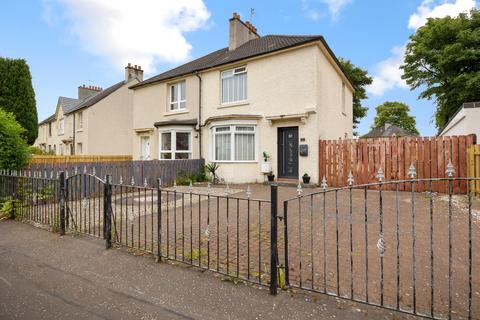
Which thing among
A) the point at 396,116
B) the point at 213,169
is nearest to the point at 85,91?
the point at 213,169

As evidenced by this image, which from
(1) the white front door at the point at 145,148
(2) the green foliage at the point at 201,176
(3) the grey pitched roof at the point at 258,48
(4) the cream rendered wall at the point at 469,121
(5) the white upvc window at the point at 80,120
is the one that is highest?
(3) the grey pitched roof at the point at 258,48

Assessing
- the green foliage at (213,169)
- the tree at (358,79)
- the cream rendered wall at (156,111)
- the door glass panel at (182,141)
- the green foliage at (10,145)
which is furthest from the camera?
the tree at (358,79)

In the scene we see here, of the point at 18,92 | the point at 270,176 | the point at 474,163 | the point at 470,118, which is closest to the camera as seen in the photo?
the point at 474,163

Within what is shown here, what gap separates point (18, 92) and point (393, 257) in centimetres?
2123

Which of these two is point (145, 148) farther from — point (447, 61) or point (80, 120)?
point (447, 61)

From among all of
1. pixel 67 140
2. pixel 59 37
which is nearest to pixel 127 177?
pixel 59 37

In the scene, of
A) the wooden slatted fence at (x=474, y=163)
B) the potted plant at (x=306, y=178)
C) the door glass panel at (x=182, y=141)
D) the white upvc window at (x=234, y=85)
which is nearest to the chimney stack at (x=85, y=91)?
the door glass panel at (x=182, y=141)

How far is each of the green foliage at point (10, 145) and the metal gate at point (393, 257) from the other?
755 centimetres

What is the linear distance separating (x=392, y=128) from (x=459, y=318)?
145 ft

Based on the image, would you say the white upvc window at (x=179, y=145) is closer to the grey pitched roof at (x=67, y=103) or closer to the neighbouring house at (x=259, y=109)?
the neighbouring house at (x=259, y=109)

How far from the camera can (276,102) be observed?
41.6 feet

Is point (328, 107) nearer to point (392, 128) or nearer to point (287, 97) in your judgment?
point (287, 97)

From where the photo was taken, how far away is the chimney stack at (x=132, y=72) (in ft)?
80.9

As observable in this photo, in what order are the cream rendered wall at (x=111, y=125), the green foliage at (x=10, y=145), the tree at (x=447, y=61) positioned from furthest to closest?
the cream rendered wall at (x=111, y=125)
the tree at (x=447, y=61)
the green foliage at (x=10, y=145)
